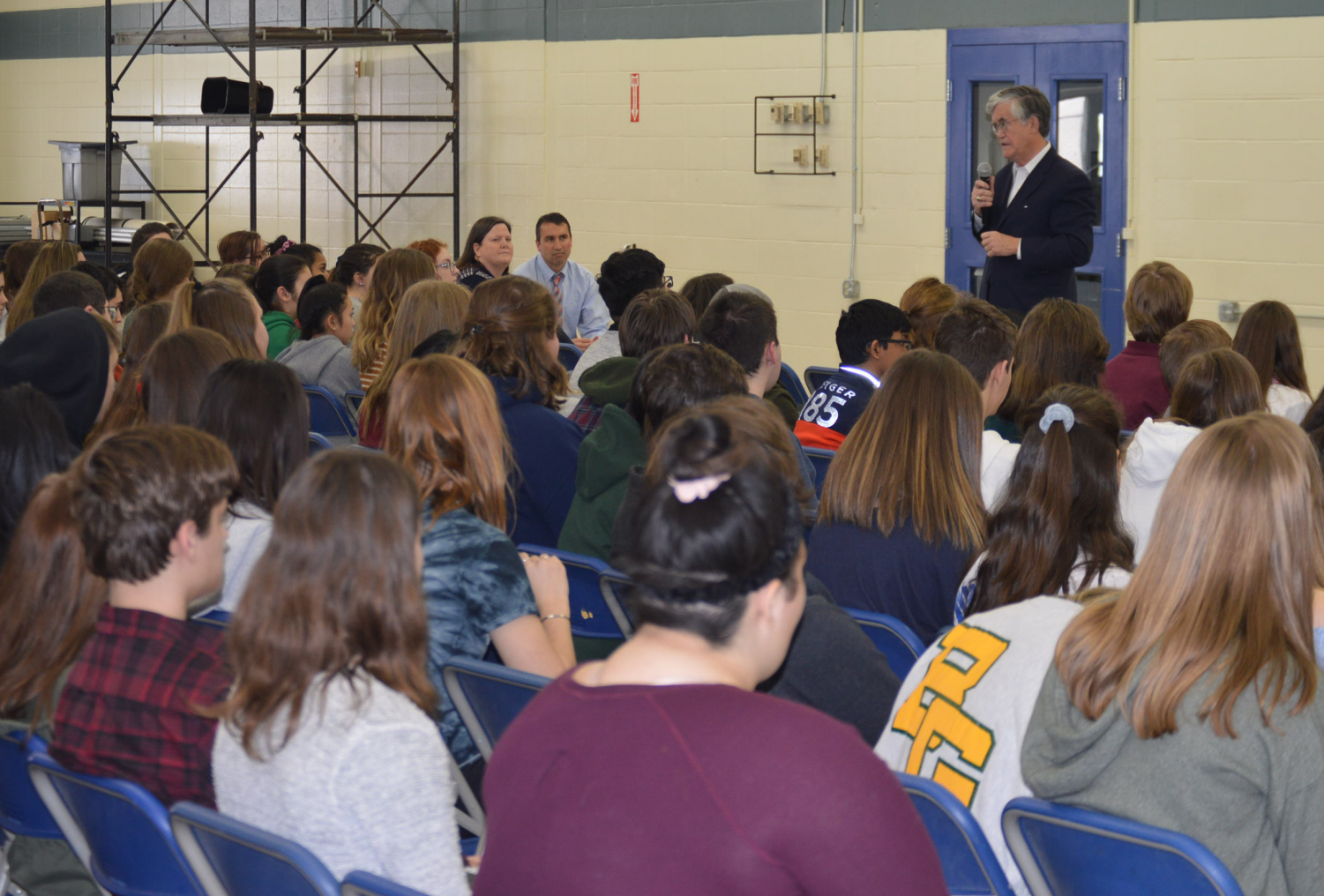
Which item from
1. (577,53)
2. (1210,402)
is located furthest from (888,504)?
(577,53)

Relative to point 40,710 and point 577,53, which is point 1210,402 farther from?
point 577,53

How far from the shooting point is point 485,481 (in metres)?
2.47

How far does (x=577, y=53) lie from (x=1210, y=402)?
6193mm

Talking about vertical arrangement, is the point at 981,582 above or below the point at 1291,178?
below

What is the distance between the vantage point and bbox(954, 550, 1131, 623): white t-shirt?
240cm

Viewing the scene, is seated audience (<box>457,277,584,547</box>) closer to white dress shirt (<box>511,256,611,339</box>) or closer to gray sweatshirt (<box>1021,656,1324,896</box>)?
gray sweatshirt (<box>1021,656,1324,896</box>)

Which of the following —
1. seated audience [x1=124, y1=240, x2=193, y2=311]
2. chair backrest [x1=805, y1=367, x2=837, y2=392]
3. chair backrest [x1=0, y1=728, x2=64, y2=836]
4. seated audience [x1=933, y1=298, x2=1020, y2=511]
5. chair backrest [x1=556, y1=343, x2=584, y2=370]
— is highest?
seated audience [x1=124, y1=240, x2=193, y2=311]

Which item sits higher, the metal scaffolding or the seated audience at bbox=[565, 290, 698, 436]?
the metal scaffolding

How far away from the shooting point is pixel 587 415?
3.93 m

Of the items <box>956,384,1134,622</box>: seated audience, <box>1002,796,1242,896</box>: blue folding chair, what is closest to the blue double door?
<box>956,384,1134,622</box>: seated audience

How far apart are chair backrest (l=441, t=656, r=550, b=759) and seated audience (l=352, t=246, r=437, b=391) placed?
8.37 feet

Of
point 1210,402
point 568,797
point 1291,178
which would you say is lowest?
point 568,797

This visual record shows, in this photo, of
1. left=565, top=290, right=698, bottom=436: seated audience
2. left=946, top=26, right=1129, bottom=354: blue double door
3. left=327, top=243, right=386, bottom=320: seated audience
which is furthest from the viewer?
left=946, top=26, right=1129, bottom=354: blue double door

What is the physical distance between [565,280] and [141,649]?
5.53 metres
